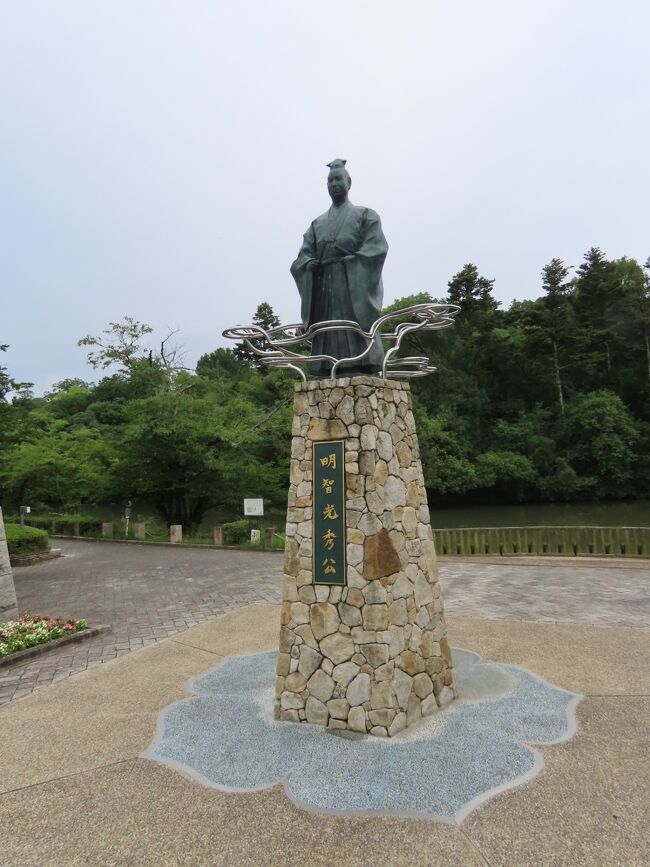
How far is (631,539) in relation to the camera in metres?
11.7

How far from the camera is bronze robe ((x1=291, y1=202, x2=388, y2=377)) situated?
4789mm

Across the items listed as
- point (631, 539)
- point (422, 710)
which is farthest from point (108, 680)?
point (631, 539)

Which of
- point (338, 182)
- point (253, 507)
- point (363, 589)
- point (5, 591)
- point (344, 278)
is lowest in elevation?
point (5, 591)

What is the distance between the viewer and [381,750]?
3742 millimetres

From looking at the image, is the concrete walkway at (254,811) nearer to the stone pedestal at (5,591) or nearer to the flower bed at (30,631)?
the flower bed at (30,631)

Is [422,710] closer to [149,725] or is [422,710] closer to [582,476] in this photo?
[149,725]

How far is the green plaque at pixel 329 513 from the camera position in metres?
4.25

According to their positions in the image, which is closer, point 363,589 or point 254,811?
point 254,811

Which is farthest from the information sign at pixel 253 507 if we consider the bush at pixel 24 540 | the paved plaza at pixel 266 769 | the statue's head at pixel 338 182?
the statue's head at pixel 338 182

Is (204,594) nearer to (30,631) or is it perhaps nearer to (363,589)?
(30,631)

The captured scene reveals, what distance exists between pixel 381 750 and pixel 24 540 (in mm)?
14785

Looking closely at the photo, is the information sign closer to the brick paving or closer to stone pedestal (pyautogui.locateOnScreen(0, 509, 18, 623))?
the brick paving

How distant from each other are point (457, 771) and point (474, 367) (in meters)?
29.7

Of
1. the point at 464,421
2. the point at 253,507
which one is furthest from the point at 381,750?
the point at 464,421
